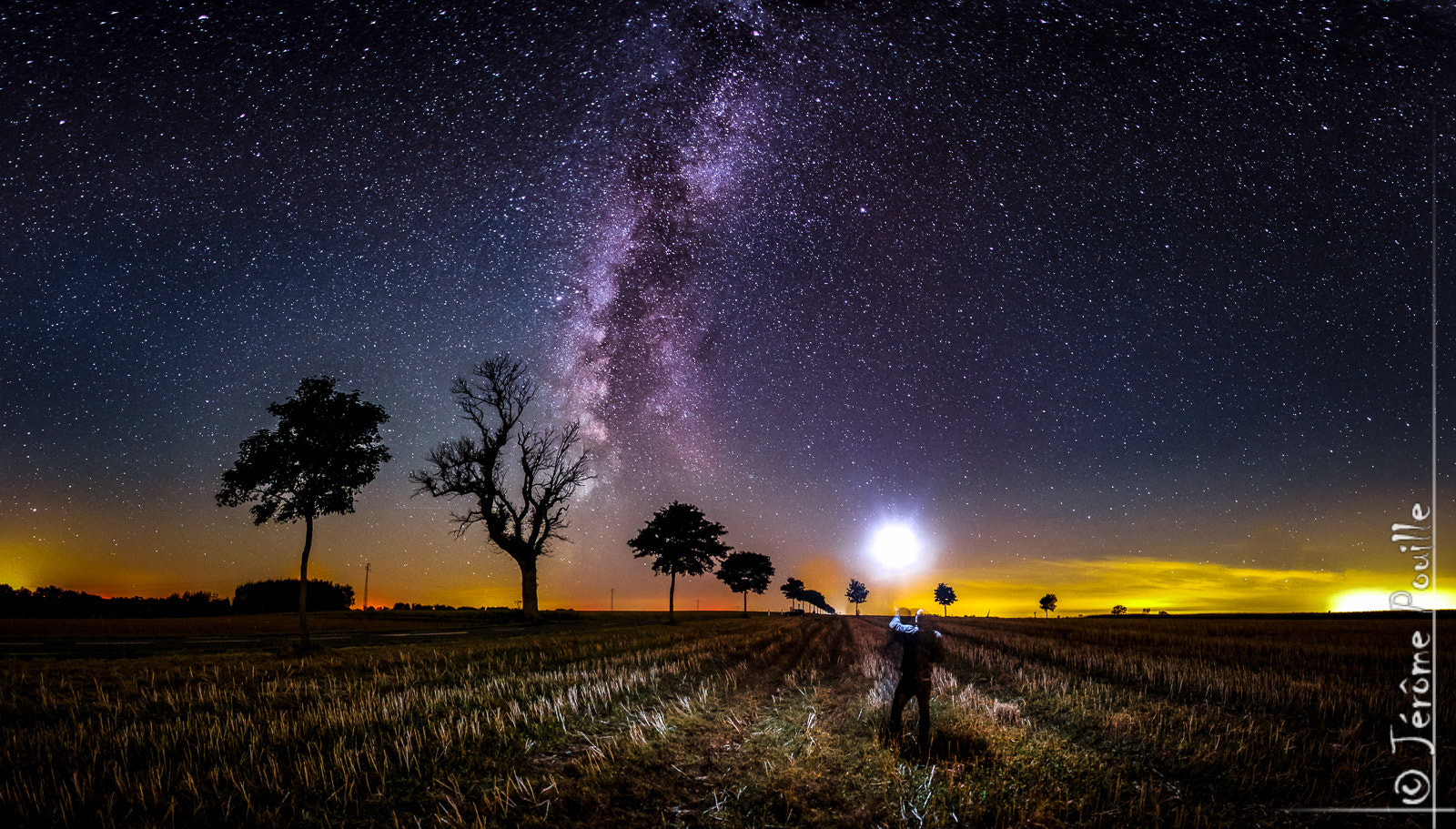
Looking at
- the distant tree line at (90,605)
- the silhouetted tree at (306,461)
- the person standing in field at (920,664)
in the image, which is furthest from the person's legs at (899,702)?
the distant tree line at (90,605)

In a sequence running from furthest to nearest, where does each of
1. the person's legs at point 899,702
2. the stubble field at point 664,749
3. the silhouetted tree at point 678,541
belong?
the silhouetted tree at point 678,541, the person's legs at point 899,702, the stubble field at point 664,749

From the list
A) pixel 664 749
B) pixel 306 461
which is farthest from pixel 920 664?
pixel 306 461

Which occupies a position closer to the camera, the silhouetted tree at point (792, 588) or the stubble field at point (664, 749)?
the stubble field at point (664, 749)

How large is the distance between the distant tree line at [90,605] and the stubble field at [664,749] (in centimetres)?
6559

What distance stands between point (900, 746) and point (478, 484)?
39213mm

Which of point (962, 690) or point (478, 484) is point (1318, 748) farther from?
point (478, 484)

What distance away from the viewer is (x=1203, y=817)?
20.7 feet

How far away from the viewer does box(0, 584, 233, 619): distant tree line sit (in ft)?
191

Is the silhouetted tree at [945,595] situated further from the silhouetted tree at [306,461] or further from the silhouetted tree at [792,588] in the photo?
the silhouetted tree at [306,461]

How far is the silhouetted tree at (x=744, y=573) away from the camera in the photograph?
8581 cm

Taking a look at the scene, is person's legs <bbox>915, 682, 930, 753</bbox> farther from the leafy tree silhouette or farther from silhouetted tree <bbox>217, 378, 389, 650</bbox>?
the leafy tree silhouette

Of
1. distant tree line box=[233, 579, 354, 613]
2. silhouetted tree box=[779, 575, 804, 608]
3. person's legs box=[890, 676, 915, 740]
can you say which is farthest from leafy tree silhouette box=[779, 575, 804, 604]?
person's legs box=[890, 676, 915, 740]

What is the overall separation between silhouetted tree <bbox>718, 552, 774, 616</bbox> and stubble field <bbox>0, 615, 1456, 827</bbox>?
7295 cm

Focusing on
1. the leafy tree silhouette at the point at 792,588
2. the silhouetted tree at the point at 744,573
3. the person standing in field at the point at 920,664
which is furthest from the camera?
the leafy tree silhouette at the point at 792,588
